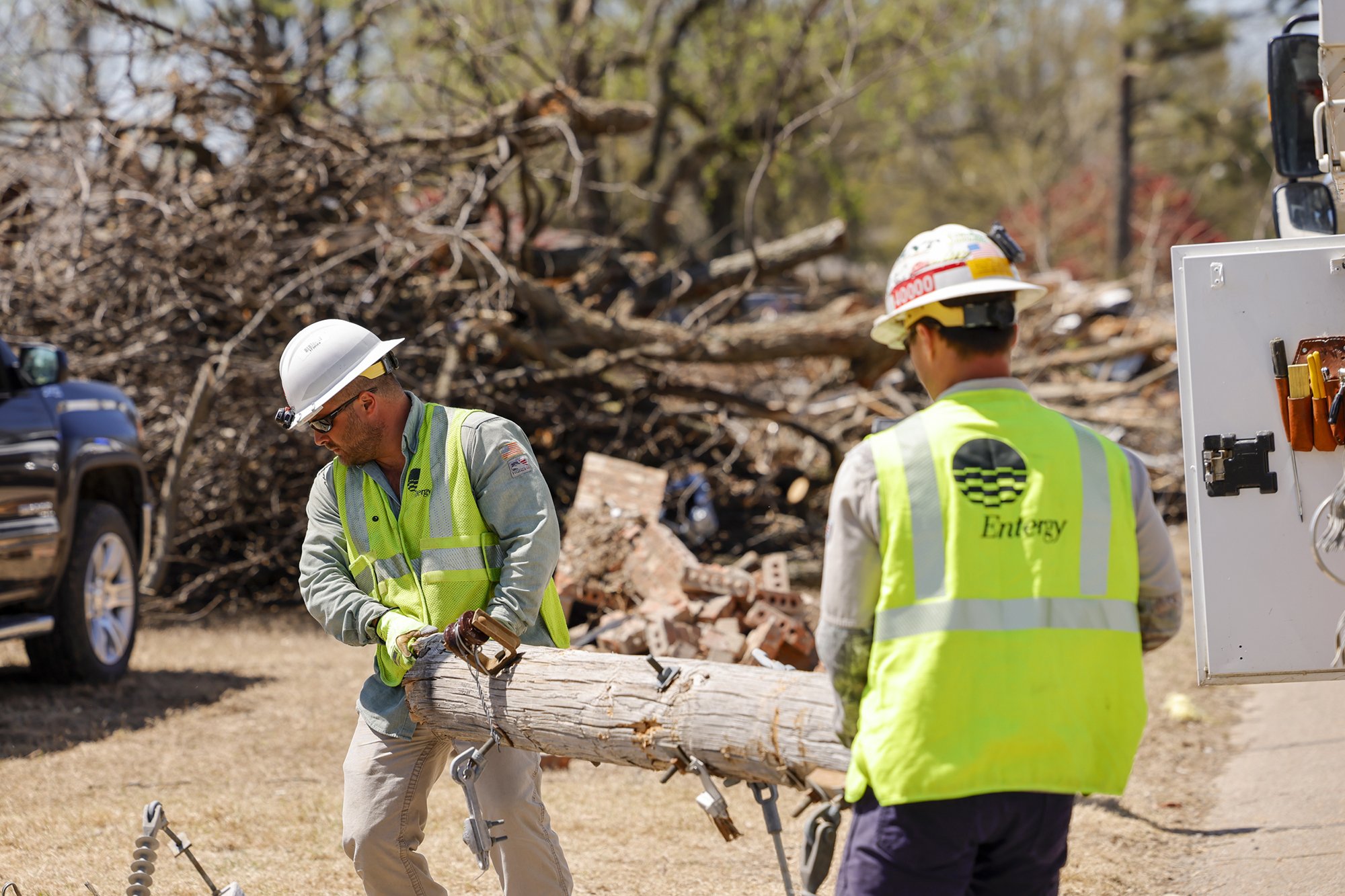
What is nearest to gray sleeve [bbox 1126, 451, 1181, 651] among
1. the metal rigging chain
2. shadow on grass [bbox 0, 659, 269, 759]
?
the metal rigging chain

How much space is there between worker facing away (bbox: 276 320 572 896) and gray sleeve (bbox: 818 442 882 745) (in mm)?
1323

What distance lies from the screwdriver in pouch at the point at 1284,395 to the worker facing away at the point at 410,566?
2.14 meters

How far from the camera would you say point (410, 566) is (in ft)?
12.0

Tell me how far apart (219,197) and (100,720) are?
5.24m

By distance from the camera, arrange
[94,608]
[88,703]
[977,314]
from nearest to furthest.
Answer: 1. [977,314]
2. [88,703]
3. [94,608]

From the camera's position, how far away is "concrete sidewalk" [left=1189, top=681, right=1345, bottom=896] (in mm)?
4836

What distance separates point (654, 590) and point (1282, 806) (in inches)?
151

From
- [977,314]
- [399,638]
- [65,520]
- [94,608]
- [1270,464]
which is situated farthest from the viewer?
[94,608]

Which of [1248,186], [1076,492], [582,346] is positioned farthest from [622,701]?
[1248,186]

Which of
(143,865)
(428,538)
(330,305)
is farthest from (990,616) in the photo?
(330,305)

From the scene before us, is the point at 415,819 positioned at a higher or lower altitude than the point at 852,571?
lower

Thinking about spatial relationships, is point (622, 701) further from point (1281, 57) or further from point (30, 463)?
point (30, 463)

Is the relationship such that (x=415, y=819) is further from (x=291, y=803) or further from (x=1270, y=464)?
(x=1270, y=464)

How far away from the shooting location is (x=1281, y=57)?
566 cm
